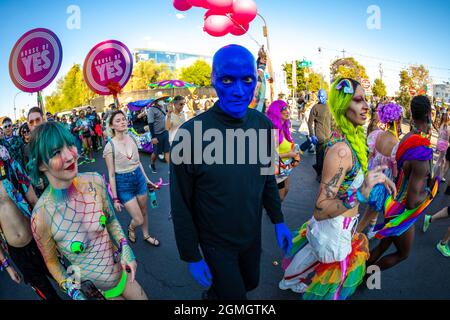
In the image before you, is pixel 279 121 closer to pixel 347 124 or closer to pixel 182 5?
pixel 347 124

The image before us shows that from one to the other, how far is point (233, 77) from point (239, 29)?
640 cm

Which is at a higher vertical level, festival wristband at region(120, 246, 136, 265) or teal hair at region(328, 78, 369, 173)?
teal hair at region(328, 78, 369, 173)

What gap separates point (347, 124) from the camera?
2.23 metres

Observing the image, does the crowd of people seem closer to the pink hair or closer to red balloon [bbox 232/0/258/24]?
the pink hair

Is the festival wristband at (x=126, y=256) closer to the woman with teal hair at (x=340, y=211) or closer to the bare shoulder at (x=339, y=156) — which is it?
the woman with teal hair at (x=340, y=211)

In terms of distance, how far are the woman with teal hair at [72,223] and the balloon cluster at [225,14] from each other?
20.2 ft

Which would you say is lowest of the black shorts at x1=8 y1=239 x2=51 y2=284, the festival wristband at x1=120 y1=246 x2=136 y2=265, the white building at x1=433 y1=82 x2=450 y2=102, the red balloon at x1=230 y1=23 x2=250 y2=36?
the black shorts at x1=8 y1=239 x2=51 y2=284

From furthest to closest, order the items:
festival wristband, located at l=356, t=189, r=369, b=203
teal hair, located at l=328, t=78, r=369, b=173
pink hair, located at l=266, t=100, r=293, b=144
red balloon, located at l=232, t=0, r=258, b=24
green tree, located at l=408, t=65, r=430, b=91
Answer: green tree, located at l=408, t=65, r=430, b=91 → red balloon, located at l=232, t=0, r=258, b=24 → pink hair, located at l=266, t=100, r=293, b=144 → teal hair, located at l=328, t=78, r=369, b=173 → festival wristband, located at l=356, t=189, r=369, b=203

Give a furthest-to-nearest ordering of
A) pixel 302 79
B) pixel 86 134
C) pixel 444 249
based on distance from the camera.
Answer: pixel 302 79 < pixel 86 134 < pixel 444 249

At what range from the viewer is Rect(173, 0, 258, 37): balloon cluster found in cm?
664

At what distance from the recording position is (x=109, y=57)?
15.5 feet

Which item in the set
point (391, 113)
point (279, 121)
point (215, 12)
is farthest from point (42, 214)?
point (215, 12)

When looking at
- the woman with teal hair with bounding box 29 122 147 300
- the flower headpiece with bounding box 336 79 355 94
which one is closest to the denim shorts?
the woman with teal hair with bounding box 29 122 147 300

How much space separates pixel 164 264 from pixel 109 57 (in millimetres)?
3443
